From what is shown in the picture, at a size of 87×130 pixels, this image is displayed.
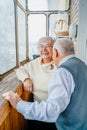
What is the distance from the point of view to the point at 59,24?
4035 millimetres

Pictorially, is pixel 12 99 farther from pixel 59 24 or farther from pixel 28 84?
pixel 59 24

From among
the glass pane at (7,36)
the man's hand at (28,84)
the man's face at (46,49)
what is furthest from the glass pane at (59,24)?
the man's hand at (28,84)

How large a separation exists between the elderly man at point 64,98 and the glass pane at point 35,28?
2.97 metres

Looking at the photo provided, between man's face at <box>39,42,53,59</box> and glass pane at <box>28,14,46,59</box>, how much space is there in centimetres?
222

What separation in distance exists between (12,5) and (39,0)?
5.09 feet

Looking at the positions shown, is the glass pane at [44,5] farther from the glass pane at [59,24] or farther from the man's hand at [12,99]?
the man's hand at [12,99]

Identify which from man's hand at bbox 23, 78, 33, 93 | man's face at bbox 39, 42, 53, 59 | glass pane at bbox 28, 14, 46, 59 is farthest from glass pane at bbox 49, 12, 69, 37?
man's hand at bbox 23, 78, 33, 93

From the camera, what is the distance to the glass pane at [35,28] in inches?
179

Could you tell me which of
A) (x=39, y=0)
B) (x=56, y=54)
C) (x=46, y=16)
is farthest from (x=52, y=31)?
(x=56, y=54)

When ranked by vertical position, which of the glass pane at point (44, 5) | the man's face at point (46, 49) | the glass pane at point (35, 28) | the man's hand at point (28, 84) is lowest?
the man's hand at point (28, 84)

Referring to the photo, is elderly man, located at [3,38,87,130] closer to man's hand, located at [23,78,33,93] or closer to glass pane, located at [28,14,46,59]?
man's hand, located at [23,78,33,93]

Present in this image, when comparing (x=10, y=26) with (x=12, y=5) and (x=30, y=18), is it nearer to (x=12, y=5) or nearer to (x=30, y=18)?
(x=12, y=5)

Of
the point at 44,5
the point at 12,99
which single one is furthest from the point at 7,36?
the point at 44,5

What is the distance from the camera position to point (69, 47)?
1.62 metres
